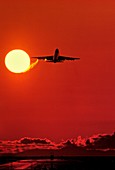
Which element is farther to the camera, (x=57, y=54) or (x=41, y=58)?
(x=41, y=58)

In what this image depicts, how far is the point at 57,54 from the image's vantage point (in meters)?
110

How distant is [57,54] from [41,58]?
53.9 feet

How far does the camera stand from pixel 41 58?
12575 centimetres
